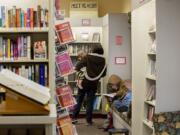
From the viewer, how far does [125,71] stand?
28.6ft

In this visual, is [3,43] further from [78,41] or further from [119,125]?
[78,41]

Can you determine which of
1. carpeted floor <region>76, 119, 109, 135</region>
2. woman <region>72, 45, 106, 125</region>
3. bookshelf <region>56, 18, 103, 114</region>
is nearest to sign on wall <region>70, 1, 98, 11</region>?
bookshelf <region>56, 18, 103, 114</region>

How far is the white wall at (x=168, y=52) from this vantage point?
4.66 m

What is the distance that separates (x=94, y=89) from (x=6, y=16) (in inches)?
163

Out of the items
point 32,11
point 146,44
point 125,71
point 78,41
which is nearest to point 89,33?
point 78,41

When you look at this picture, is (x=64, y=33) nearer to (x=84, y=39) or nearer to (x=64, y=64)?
(x=64, y=64)

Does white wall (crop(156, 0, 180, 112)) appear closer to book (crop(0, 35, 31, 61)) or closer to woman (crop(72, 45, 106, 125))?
book (crop(0, 35, 31, 61))

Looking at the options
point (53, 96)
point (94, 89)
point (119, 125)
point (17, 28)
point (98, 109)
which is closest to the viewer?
point (53, 96)

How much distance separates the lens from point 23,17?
4672 mm

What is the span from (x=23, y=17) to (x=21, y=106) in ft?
10.5

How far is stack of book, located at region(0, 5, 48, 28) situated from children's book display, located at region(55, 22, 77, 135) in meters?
0.23

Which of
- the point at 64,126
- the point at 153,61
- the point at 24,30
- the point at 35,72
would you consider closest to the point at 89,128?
the point at 153,61

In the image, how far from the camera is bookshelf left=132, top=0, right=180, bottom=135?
467 cm

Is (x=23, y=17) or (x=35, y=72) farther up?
(x=23, y=17)
